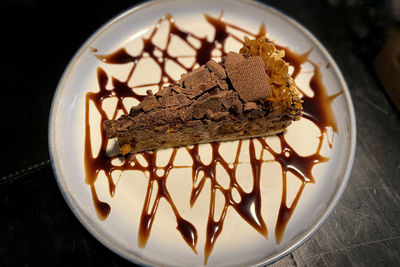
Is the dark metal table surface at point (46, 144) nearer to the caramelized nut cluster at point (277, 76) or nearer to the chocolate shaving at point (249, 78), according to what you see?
the caramelized nut cluster at point (277, 76)

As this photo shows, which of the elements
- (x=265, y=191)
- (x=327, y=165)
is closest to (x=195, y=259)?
(x=265, y=191)

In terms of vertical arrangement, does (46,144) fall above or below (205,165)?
above

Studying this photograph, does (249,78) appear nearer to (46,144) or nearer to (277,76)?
(277,76)

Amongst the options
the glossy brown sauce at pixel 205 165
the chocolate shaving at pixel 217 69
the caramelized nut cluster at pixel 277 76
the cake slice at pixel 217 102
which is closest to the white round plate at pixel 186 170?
the glossy brown sauce at pixel 205 165

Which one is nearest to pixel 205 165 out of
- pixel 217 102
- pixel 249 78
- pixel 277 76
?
pixel 217 102

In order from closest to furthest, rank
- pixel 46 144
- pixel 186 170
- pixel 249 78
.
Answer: pixel 249 78 → pixel 186 170 → pixel 46 144

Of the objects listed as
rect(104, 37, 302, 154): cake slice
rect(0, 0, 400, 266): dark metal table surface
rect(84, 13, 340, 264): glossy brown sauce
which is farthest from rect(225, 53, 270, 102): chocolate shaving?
rect(0, 0, 400, 266): dark metal table surface
